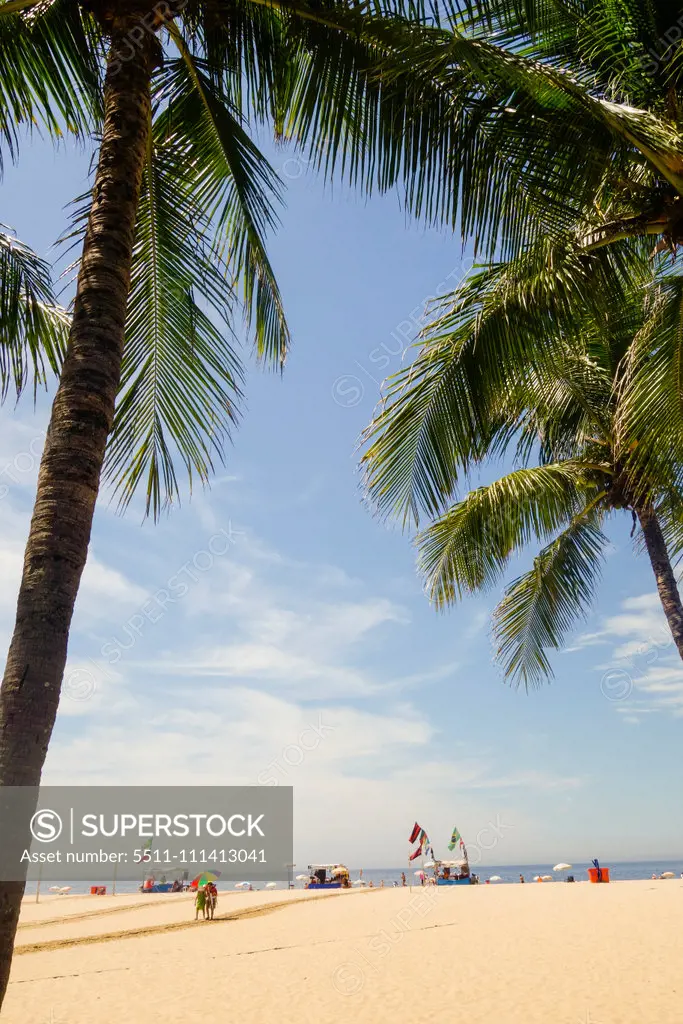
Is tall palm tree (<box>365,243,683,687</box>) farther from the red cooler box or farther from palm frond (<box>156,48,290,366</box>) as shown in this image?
the red cooler box

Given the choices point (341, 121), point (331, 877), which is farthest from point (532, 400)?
point (331, 877)

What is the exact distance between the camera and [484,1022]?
25.9 feet

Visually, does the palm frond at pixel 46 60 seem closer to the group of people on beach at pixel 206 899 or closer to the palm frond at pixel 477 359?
the palm frond at pixel 477 359

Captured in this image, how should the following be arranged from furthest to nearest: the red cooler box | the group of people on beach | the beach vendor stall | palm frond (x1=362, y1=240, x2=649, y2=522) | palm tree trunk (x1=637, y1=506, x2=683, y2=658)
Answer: the beach vendor stall, the red cooler box, the group of people on beach, palm tree trunk (x1=637, y1=506, x2=683, y2=658), palm frond (x1=362, y1=240, x2=649, y2=522)

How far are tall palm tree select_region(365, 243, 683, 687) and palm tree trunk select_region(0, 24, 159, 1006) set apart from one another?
257 cm

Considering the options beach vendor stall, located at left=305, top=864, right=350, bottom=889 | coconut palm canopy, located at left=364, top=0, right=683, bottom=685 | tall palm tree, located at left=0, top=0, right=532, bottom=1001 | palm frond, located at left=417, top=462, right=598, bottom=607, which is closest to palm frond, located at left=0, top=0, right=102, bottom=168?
tall palm tree, located at left=0, top=0, right=532, bottom=1001

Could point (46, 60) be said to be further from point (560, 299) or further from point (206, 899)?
point (206, 899)

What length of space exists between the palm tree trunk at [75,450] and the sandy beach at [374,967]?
7.63 meters

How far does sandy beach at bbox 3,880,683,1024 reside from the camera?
8.63m

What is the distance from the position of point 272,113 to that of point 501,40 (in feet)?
5.54

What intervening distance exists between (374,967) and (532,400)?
30.6 feet

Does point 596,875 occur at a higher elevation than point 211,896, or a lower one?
lower

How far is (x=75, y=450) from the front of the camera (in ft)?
10.2

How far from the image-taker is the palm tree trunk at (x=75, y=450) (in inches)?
103
